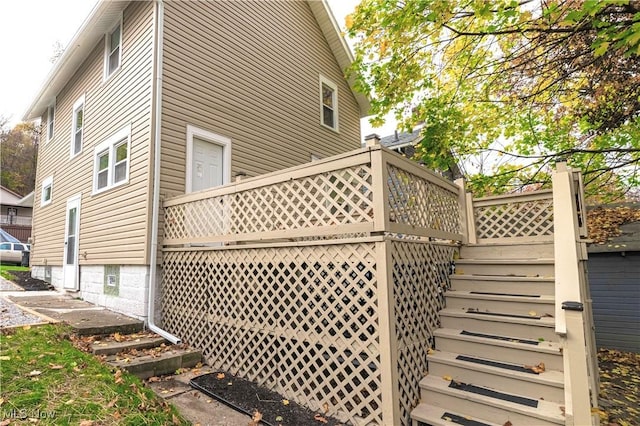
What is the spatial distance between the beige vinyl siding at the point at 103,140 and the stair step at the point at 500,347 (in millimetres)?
4918

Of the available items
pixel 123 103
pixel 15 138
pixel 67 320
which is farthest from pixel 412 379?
pixel 15 138

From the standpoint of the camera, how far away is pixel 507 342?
147 inches

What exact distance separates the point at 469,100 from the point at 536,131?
7.49 feet

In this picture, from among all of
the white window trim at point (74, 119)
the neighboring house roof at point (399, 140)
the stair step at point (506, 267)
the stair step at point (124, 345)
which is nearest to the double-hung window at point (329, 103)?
the neighboring house roof at point (399, 140)

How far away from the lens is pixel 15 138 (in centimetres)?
2939

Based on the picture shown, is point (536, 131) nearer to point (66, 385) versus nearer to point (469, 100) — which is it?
point (469, 100)

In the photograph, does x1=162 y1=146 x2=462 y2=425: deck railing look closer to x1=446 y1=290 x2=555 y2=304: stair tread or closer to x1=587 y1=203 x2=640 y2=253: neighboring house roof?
x1=446 y1=290 x2=555 y2=304: stair tread

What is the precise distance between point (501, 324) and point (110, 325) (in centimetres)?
552

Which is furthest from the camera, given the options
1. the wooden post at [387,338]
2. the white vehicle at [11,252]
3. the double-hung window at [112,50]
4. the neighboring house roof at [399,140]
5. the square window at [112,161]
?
the white vehicle at [11,252]

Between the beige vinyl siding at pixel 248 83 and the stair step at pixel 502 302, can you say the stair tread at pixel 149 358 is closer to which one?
the beige vinyl siding at pixel 248 83

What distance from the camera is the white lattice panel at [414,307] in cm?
351

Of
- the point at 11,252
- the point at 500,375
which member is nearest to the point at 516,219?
the point at 500,375

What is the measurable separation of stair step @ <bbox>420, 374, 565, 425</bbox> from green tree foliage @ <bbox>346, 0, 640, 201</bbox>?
369 cm

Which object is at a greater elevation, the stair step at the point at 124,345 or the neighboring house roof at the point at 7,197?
the neighboring house roof at the point at 7,197
